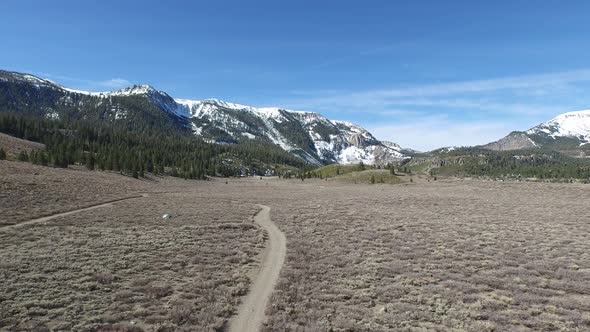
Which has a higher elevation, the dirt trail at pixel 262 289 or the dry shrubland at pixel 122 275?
the dry shrubland at pixel 122 275

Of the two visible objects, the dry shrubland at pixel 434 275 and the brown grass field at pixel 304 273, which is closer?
the brown grass field at pixel 304 273

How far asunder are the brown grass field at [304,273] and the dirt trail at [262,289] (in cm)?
46

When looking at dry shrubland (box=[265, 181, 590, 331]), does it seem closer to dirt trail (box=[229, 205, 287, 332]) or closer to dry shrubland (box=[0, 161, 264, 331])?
dirt trail (box=[229, 205, 287, 332])

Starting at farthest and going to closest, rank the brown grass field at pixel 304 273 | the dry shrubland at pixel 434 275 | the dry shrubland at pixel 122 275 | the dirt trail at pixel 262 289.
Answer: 1. the dry shrubland at pixel 434 275
2. the brown grass field at pixel 304 273
3. the dirt trail at pixel 262 289
4. the dry shrubland at pixel 122 275

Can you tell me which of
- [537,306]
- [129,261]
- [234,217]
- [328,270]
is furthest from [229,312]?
[234,217]

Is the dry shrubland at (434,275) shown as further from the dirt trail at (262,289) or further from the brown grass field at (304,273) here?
the dirt trail at (262,289)

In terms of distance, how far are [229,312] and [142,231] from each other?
19.3 m

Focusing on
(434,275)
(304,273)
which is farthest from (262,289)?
(434,275)

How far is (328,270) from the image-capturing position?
2117 centimetres

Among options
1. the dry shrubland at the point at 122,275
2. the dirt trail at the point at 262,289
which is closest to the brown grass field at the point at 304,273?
the dry shrubland at the point at 122,275

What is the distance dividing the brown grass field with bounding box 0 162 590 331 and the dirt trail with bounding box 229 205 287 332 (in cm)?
46

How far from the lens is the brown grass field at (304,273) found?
1394 centimetres

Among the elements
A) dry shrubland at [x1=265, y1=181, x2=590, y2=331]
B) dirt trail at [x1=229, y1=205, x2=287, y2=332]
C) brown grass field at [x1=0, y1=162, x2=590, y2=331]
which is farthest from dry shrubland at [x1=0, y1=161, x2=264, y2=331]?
dry shrubland at [x1=265, y1=181, x2=590, y2=331]

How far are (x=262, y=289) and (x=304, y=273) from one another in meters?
3.37
